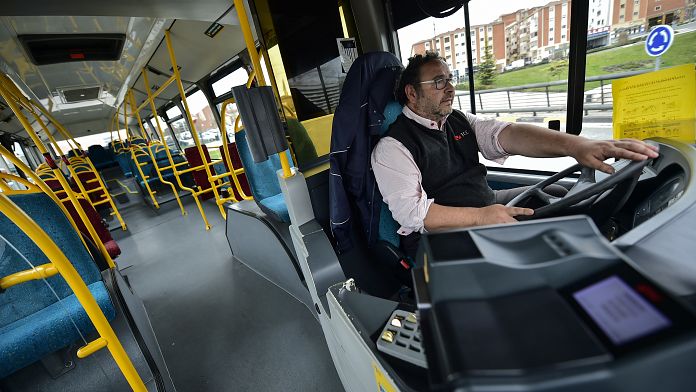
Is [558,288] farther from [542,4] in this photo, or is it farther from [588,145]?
[542,4]

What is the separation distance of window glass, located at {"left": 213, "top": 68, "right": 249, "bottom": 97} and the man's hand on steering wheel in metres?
3.81

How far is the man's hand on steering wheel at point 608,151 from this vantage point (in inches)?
40.2

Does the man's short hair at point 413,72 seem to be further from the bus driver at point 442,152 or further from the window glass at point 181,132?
the window glass at point 181,132

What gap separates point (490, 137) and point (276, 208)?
Answer: 174 centimetres

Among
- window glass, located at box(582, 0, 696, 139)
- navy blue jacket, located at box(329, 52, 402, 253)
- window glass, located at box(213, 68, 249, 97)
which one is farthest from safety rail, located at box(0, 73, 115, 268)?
window glass, located at box(582, 0, 696, 139)

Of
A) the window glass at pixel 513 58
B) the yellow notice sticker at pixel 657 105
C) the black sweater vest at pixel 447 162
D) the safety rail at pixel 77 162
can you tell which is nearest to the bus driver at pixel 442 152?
the black sweater vest at pixel 447 162

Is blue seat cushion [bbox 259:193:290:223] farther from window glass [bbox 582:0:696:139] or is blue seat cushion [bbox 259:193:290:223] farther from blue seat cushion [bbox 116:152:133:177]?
blue seat cushion [bbox 116:152:133:177]

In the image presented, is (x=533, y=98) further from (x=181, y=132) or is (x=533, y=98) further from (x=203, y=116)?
(x=181, y=132)

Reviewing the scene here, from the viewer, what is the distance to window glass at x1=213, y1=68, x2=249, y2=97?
4.09 m

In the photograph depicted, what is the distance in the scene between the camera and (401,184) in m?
1.28

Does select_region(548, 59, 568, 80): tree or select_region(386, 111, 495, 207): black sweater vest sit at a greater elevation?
select_region(548, 59, 568, 80): tree

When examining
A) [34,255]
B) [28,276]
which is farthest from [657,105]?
[34,255]

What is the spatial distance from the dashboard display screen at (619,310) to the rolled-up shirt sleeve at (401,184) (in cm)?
88

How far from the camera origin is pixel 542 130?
1.47 m
